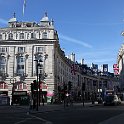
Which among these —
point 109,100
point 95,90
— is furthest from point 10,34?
point 95,90

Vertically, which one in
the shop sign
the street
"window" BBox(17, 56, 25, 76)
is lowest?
the street

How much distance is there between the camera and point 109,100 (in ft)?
270

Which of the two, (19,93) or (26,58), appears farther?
(26,58)

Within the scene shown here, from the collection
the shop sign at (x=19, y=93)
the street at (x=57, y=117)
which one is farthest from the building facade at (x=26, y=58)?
the street at (x=57, y=117)

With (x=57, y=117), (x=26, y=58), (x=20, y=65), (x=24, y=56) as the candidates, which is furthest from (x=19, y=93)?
(x=57, y=117)

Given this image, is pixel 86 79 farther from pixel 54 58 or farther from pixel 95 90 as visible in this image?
pixel 54 58

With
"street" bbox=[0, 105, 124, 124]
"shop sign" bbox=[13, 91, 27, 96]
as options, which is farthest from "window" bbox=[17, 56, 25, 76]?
"street" bbox=[0, 105, 124, 124]

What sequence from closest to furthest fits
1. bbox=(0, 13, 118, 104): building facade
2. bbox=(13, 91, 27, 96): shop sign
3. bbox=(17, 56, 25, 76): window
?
bbox=(13, 91, 27, 96): shop sign, bbox=(0, 13, 118, 104): building facade, bbox=(17, 56, 25, 76): window

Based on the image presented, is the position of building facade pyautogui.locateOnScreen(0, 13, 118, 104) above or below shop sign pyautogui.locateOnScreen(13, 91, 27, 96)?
above

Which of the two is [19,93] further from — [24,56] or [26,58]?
[24,56]

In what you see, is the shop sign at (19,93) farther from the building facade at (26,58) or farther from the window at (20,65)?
the window at (20,65)

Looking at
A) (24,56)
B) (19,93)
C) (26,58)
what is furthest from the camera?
(24,56)

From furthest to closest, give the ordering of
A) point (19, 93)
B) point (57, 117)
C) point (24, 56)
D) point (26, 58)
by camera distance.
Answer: point (24, 56)
point (26, 58)
point (19, 93)
point (57, 117)

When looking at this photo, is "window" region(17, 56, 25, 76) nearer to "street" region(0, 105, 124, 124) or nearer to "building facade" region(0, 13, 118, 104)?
"building facade" region(0, 13, 118, 104)
